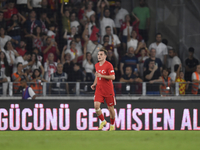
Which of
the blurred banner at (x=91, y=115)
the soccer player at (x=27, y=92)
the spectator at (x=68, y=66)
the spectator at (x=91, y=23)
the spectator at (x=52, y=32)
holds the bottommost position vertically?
the blurred banner at (x=91, y=115)

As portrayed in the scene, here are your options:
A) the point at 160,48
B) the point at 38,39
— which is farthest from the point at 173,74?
the point at 38,39

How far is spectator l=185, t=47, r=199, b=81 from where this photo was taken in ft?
29.8

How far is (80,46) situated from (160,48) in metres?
2.17

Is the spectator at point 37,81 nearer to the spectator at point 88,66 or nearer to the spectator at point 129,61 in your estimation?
the spectator at point 88,66

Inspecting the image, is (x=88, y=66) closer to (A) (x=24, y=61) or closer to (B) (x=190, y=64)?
(A) (x=24, y=61)

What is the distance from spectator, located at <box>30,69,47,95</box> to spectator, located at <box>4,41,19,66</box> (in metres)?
1.09

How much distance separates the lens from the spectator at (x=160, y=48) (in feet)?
31.9

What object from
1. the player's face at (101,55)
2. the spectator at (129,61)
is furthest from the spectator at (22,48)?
the player's face at (101,55)

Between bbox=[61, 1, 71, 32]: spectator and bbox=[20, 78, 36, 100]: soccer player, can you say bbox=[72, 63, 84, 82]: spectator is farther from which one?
bbox=[61, 1, 71, 32]: spectator

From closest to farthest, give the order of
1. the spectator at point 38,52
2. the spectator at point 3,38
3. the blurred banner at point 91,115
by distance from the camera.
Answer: the blurred banner at point 91,115
the spectator at point 38,52
the spectator at point 3,38

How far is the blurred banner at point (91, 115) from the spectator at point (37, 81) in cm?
25

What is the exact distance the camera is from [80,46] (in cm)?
988
